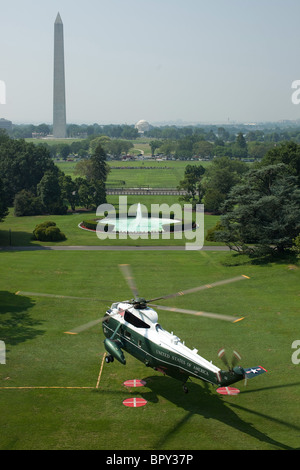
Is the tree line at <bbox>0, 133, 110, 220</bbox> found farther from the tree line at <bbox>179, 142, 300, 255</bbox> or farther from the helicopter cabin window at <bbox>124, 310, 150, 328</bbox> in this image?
the helicopter cabin window at <bbox>124, 310, 150, 328</bbox>

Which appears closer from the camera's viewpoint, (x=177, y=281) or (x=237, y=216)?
(x=177, y=281)

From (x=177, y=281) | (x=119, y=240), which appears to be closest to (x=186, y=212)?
(x=119, y=240)

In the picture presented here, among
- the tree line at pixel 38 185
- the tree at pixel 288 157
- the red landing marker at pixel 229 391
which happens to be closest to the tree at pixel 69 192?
the tree line at pixel 38 185

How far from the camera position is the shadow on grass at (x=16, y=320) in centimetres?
3931

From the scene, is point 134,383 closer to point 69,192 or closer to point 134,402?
point 134,402

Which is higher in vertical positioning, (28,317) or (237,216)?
(237,216)

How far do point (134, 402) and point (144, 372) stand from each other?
4.05m

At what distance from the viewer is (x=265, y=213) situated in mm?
66125

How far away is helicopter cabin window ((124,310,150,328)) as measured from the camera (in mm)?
29203

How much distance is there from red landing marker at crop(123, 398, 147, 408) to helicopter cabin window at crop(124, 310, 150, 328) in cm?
437

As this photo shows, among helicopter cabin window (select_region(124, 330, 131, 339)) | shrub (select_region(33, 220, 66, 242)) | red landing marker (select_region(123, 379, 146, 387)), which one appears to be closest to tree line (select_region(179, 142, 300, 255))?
shrub (select_region(33, 220, 66, 242))
